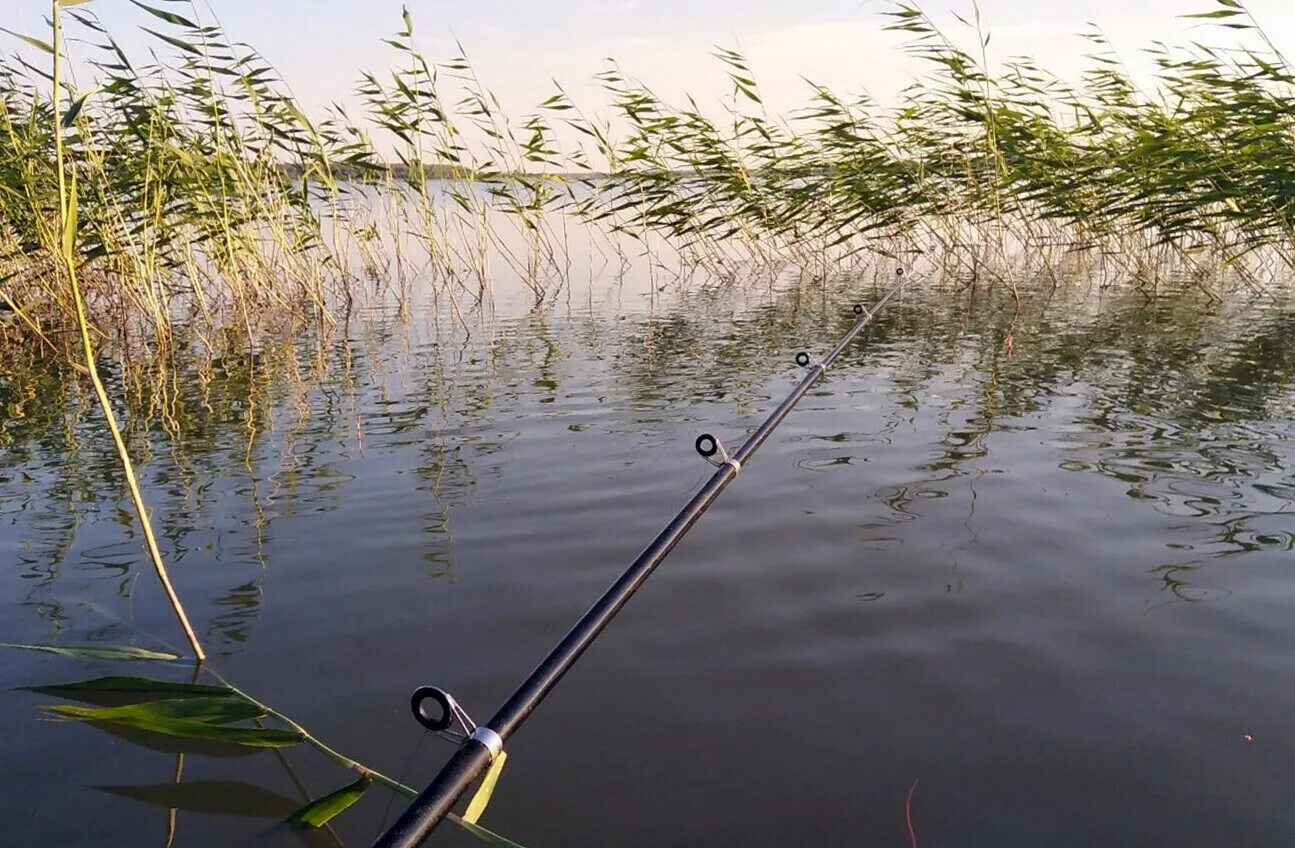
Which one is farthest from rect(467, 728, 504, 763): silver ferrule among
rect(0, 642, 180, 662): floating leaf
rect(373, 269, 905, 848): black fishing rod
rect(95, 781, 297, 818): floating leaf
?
rect(0, 642, 180, 662): floating leaf

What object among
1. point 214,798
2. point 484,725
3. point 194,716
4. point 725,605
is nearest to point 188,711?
point 194,716

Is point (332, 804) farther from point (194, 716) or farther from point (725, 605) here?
point (725, 605)

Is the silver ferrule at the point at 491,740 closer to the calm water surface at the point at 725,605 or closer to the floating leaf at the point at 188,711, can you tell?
the calm water surface at the point at 725,605

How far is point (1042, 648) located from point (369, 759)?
1.77 meters

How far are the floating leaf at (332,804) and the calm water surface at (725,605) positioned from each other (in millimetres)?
79

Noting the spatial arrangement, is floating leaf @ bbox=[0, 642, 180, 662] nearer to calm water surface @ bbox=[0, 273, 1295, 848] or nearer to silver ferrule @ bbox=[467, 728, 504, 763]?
calm water surface @ bbox=[0, 273, 1295, 848]

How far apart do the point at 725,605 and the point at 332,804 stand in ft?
4.82

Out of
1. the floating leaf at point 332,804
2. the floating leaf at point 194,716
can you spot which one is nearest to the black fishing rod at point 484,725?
the floating leaf at point 332,804

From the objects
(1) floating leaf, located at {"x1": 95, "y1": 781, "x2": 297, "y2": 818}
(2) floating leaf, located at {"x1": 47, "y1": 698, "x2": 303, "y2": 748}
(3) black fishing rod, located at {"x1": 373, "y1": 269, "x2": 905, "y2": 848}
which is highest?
(3) black fishing rod, located at {"x1": 373, "y1": 269, "x2": 905, "y2": 848}

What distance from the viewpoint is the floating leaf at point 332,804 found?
74.7 inches

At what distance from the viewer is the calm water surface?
83.0 inches

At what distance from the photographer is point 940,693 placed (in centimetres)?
250

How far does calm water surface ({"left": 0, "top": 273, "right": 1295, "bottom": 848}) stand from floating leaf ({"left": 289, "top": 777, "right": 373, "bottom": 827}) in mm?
79

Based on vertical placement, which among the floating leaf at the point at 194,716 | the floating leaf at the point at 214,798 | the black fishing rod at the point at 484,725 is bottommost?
the floating leaf at the point at 214,798
